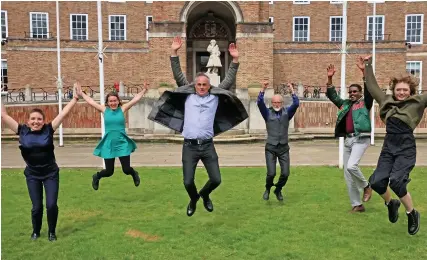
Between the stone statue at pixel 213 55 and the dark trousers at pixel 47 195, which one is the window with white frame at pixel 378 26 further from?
the dark trousers at pixel 47 195

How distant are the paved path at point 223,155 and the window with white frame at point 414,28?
21.7m

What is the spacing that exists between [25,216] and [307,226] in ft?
15.5

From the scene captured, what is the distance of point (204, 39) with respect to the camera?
3272 centimetres

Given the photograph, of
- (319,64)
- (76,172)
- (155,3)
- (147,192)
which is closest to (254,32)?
(155,3)

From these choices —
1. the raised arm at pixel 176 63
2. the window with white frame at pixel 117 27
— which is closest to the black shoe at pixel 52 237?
the raised arm at pixel 176 63

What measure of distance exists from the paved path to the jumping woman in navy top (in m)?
7.61

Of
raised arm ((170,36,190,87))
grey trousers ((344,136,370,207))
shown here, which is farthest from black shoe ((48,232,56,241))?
grey trousers ((344,136,370,207))

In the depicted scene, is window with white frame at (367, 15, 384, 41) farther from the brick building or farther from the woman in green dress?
the woman in green dress

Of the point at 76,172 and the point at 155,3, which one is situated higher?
the point at 155,3

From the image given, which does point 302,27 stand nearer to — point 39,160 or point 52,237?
point 39,160

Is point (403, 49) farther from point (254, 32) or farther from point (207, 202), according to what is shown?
point (207, 202)

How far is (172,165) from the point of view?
45.7 ft

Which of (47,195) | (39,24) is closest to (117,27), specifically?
(39,24)

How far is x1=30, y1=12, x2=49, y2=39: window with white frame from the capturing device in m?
39.8
